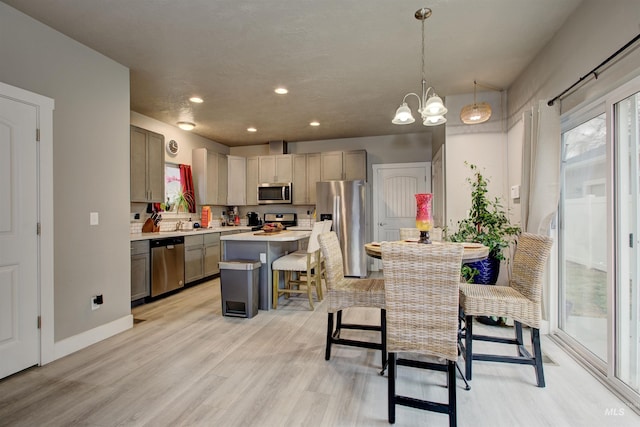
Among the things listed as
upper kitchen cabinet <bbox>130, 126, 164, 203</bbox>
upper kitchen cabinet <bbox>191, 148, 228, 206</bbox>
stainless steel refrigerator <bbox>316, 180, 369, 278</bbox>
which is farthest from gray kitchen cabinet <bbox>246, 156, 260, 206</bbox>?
upper kitchen cabinet <bbox>130, 126, 164, 203</bbox>

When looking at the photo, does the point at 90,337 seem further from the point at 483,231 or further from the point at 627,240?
the point at 627,240

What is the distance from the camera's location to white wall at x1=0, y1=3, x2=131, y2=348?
226 centimetres

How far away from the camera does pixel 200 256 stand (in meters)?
4.69

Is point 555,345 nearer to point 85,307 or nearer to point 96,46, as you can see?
point 85,307

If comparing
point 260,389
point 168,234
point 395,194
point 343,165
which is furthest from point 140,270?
point 395,194

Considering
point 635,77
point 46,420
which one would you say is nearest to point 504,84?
point 635,77

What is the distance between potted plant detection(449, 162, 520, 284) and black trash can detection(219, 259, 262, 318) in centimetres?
218

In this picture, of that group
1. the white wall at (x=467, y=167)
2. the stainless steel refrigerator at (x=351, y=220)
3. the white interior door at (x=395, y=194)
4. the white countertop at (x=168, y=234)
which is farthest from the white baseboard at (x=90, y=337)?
the white interior door at (x=395, y=194)

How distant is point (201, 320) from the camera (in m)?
3.22

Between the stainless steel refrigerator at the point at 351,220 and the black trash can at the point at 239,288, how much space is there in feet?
6.87

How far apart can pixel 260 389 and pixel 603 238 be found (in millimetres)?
2550

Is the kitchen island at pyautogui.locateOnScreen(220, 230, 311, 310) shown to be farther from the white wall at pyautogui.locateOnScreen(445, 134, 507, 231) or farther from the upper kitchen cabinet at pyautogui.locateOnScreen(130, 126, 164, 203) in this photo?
the white wall at pyautogui.locateOnScreen(445, 134, 507, 231)

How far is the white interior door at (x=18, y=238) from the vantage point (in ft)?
6.84

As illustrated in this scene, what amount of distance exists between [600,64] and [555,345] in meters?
2.15
